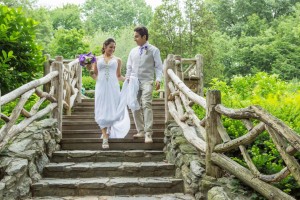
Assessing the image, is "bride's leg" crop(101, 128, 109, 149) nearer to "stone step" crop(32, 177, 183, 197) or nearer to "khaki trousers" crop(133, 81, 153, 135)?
"khaki trousers" crop(133, 81, 153, 135)

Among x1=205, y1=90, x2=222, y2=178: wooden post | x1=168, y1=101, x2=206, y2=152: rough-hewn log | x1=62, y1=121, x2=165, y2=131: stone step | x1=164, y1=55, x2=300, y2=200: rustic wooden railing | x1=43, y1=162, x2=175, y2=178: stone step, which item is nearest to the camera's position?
x1=164, y1=55, x2=300, y2=200: rustic wooden railing

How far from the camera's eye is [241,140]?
390cm

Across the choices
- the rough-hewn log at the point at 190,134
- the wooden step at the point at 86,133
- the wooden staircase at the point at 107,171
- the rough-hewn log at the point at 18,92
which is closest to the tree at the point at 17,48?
the rough-hewn log at the point at 18,92

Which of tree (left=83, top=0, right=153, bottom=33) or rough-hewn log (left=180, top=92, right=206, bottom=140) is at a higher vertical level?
tree (left=83, top=0, right=153, bottom=33)

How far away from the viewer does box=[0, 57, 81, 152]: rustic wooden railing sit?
4.99 metres

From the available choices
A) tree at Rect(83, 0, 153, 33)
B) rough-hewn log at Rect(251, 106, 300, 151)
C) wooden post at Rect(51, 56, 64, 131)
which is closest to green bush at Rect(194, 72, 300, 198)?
rough-hewn log at Rect(251, 106, 300, 151)

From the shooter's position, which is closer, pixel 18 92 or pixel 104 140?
pixel 18 92

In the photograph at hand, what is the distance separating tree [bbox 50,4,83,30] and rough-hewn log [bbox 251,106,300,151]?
135ft

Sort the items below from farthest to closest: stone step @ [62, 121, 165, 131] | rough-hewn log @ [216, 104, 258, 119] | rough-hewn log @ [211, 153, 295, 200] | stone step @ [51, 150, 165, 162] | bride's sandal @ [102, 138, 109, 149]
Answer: stone step @ [62, 121, 165, 131] < bride's sandal @ [102, 138, 109, 149] < stone step @ [51, 150, 165, 162] < rough-hewn log @ [216, 104, 258, 119] < rough-hewn log @ [211, 153, 295, 200]

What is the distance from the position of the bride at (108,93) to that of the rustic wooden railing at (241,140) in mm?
1136

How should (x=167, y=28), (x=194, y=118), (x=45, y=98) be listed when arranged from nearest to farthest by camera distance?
(x=194, y=118) < (x=45, y=98) < (x=167, y=28)

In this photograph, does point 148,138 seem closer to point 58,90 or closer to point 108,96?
point 108,96

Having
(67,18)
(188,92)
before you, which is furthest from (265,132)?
(67,18)

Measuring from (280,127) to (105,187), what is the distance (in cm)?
277
